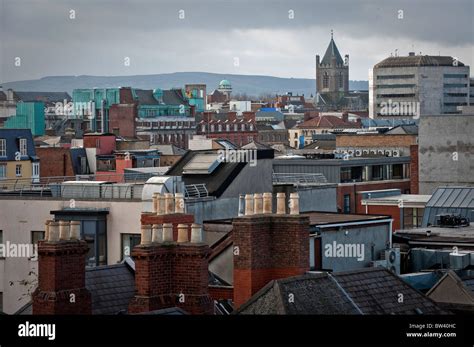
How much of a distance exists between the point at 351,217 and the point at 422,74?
6442 inches

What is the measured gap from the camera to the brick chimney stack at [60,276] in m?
19.3

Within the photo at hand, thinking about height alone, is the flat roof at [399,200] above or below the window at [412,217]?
above

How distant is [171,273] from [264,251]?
245 centimetres

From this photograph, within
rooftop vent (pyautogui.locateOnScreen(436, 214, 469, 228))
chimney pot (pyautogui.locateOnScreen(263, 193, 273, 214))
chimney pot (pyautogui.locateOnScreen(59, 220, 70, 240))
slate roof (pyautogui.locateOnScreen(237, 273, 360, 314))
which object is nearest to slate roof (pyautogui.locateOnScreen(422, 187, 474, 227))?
rooftop vent (pyautogui.locateOnScreen(436, 214, 469, 228))

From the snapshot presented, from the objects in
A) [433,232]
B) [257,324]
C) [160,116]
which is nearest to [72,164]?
[433,232]

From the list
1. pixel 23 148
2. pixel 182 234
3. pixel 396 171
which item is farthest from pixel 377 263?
pixel 23 148

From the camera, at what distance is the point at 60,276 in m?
19.5

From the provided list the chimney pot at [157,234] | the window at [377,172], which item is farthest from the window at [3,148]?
the chimney pot at [157,234]

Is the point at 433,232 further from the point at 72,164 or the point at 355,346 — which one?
the point at 72,164

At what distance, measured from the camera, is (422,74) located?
635ft

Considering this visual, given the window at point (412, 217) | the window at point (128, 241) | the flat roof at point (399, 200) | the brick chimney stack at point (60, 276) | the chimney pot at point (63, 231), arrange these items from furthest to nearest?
the flat roof at point (399, 200)
the window at point (412, 217)
the window at point (128, 241)
the chimney pot at point (63, 231)
the brick chimney stack at point (60, 276)

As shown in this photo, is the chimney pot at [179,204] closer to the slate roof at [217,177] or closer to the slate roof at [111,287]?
the slate roof at [111,287]

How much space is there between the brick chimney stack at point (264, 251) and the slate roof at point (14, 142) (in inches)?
2200

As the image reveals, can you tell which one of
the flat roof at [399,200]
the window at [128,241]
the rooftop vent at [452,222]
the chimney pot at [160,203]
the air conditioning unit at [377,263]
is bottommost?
the flat roof at [399,200]
